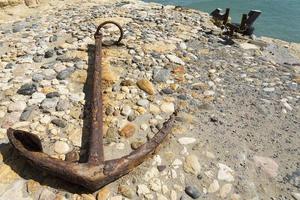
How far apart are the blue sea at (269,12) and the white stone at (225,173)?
398 inches

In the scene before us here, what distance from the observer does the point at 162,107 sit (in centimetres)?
402

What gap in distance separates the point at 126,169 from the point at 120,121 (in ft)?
3.25

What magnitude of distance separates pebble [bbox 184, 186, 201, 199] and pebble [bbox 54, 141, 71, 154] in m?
1.12

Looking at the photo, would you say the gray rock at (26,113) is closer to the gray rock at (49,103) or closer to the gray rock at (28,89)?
the gray rock at (49,103)

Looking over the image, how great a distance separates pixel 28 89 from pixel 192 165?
6.80 feet

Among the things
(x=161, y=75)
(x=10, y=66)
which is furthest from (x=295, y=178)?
(x=10, y=66)

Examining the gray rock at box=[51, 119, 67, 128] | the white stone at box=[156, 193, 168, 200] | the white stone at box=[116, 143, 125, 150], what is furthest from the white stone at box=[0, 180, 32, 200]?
the white stone at box=[156, 193, 168, 200]

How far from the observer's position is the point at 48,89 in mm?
4242

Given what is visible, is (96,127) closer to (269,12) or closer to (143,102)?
(143,102)

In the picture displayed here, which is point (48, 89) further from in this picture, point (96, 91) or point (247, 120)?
point (247, 120)

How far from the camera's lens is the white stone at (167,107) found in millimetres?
3982

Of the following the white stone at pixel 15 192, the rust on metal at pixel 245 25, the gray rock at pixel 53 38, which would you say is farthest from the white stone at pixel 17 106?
the rust on metal at pixel 245 25

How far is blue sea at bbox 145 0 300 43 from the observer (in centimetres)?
1304

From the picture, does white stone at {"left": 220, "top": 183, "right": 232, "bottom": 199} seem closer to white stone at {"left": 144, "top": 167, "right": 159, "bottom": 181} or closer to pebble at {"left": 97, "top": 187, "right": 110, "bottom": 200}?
white stone at {"left": 144, "top": 167, "right": 159, "bottom": 181}
